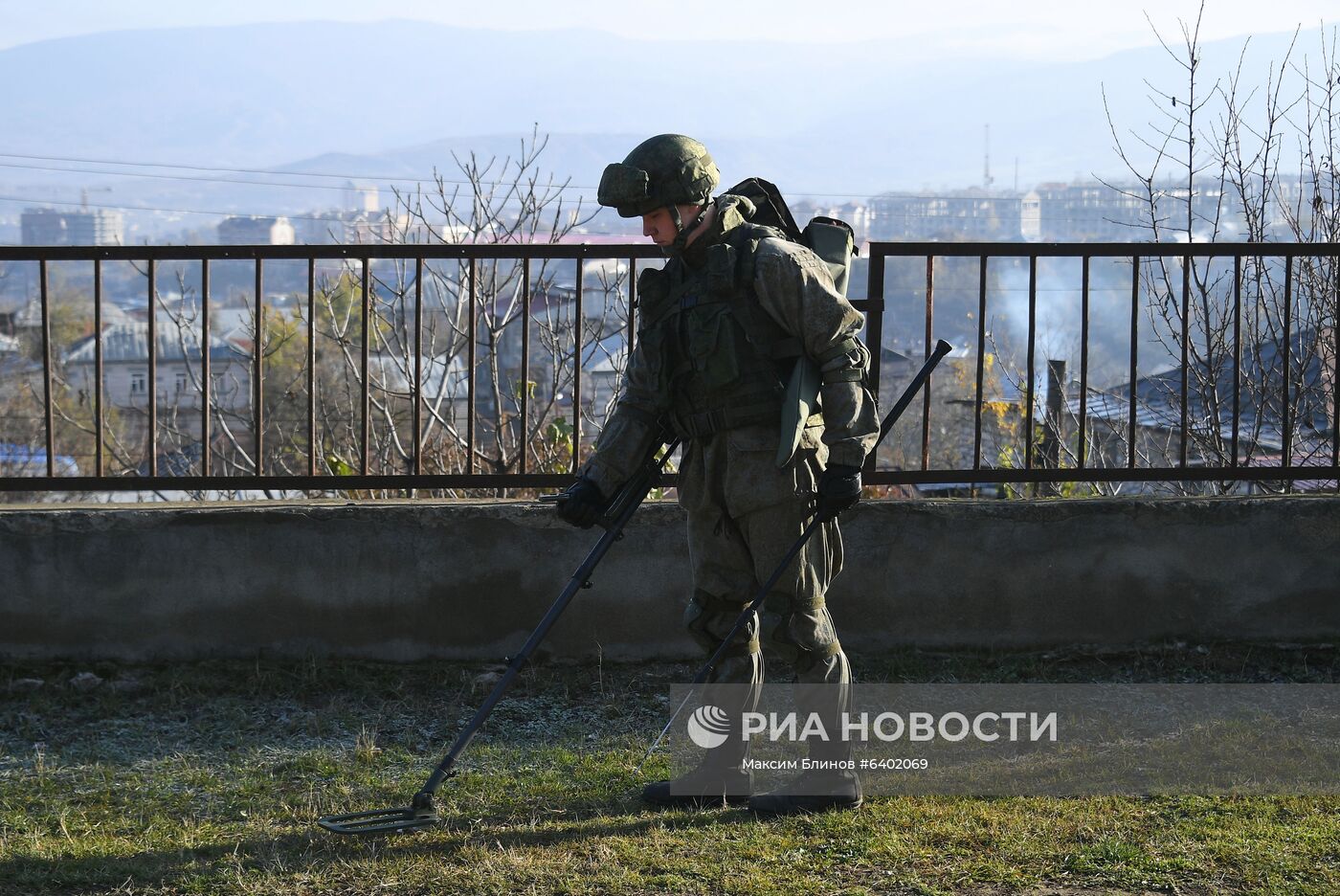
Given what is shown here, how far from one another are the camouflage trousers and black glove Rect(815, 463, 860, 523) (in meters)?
0.14

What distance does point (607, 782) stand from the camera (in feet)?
14.6

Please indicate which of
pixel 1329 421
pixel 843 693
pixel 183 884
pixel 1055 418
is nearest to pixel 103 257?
pixel 183 884

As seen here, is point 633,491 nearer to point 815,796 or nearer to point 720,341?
point 720,341

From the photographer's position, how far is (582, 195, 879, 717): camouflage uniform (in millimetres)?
3891

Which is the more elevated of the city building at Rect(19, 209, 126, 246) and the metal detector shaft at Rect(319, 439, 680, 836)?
the city building at Rect(19, 209, 126, 246)

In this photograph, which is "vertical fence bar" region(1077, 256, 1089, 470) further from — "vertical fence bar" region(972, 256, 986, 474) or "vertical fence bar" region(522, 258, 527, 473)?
"vertical fence bar" region(522, 258, 527, 473)

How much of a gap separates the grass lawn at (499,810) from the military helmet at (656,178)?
5.97ft

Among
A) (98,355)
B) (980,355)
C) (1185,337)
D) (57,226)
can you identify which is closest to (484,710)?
(980,355)

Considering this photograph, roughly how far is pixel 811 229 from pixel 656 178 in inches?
23.4

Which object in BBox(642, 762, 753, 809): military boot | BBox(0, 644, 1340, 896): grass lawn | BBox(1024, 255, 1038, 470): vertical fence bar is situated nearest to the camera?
BBox(0, 644, 1340, 896): grass lawn

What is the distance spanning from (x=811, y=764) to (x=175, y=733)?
2.41 metres

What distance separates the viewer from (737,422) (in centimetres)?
397

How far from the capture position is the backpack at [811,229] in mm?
4133

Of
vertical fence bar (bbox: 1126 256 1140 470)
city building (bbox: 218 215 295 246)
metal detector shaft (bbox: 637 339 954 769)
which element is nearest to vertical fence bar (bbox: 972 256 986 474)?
vertical fence bar (bbox: 1126 256 1140 470)
